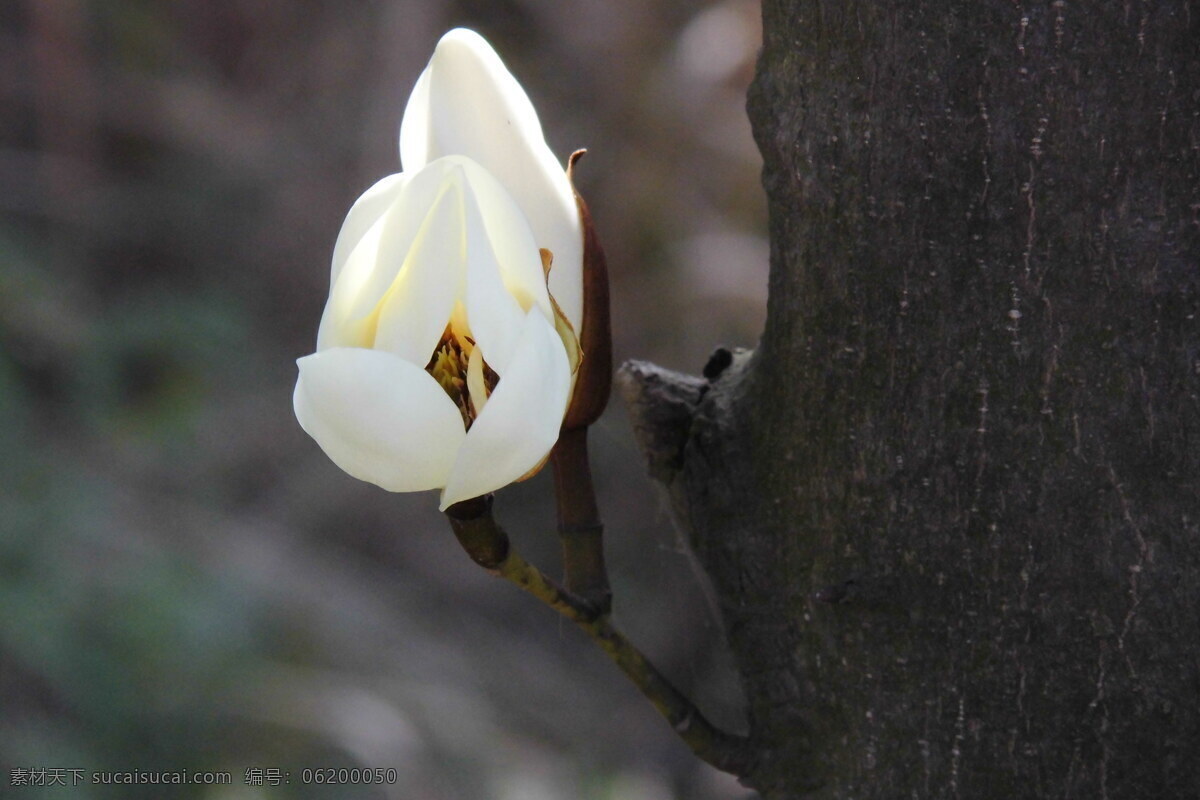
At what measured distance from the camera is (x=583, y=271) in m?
0.32

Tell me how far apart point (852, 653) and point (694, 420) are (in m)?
0.10

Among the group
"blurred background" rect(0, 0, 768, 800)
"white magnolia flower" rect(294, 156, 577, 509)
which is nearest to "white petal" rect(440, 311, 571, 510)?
"white magnolia flower" rect(294, 156, 577, 509)

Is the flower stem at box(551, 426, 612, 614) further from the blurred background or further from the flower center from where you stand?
the blurred background

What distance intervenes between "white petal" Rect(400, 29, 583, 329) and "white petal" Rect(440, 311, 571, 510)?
5cm

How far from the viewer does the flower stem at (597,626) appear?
302 mm

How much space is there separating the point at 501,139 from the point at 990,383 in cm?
16

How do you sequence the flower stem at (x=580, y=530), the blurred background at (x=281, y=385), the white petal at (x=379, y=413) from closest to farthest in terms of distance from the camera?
the white petal at (x=379, y=413) → the flower stem at (x=580, y=530) → the blurred background at (x=281, y=385)

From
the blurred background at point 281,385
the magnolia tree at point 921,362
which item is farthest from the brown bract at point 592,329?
the blurred background at point 281,385

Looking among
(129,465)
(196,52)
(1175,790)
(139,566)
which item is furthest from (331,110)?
(1175,790)

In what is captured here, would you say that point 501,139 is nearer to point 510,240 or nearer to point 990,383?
point 510,240

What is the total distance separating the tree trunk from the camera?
30 centimetres

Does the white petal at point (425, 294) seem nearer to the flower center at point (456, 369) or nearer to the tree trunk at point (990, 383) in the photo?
the flower center at point (456, 369)

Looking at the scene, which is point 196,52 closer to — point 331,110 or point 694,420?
point 331,110

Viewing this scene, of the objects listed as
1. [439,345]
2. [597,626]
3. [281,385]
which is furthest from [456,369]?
[281,385]
